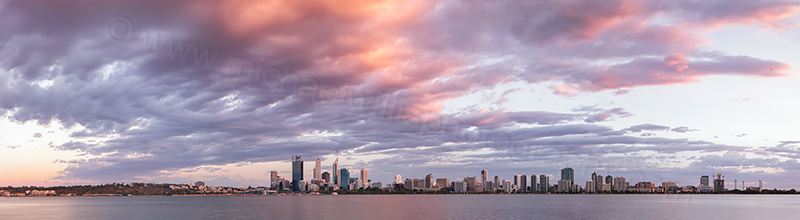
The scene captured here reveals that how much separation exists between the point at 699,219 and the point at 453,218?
61.8m

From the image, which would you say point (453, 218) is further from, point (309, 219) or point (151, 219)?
point (151, 219)

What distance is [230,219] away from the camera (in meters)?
130

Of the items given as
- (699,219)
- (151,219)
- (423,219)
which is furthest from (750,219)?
(151,219)

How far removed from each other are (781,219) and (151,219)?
6497 inches

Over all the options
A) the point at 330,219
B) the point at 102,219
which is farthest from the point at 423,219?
the point at 102,219

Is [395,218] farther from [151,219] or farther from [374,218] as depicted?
[151,219]

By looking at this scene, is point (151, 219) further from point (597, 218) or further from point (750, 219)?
point (750, 219)

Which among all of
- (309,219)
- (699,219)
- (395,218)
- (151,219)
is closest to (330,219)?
(309,219)

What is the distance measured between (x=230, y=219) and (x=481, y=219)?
62.5 meters

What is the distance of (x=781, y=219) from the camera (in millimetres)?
138250

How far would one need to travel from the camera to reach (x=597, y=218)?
445 ft

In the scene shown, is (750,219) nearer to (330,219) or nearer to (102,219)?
(330,219)

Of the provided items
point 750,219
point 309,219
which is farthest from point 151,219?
point 750,219

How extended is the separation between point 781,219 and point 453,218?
8717cm
